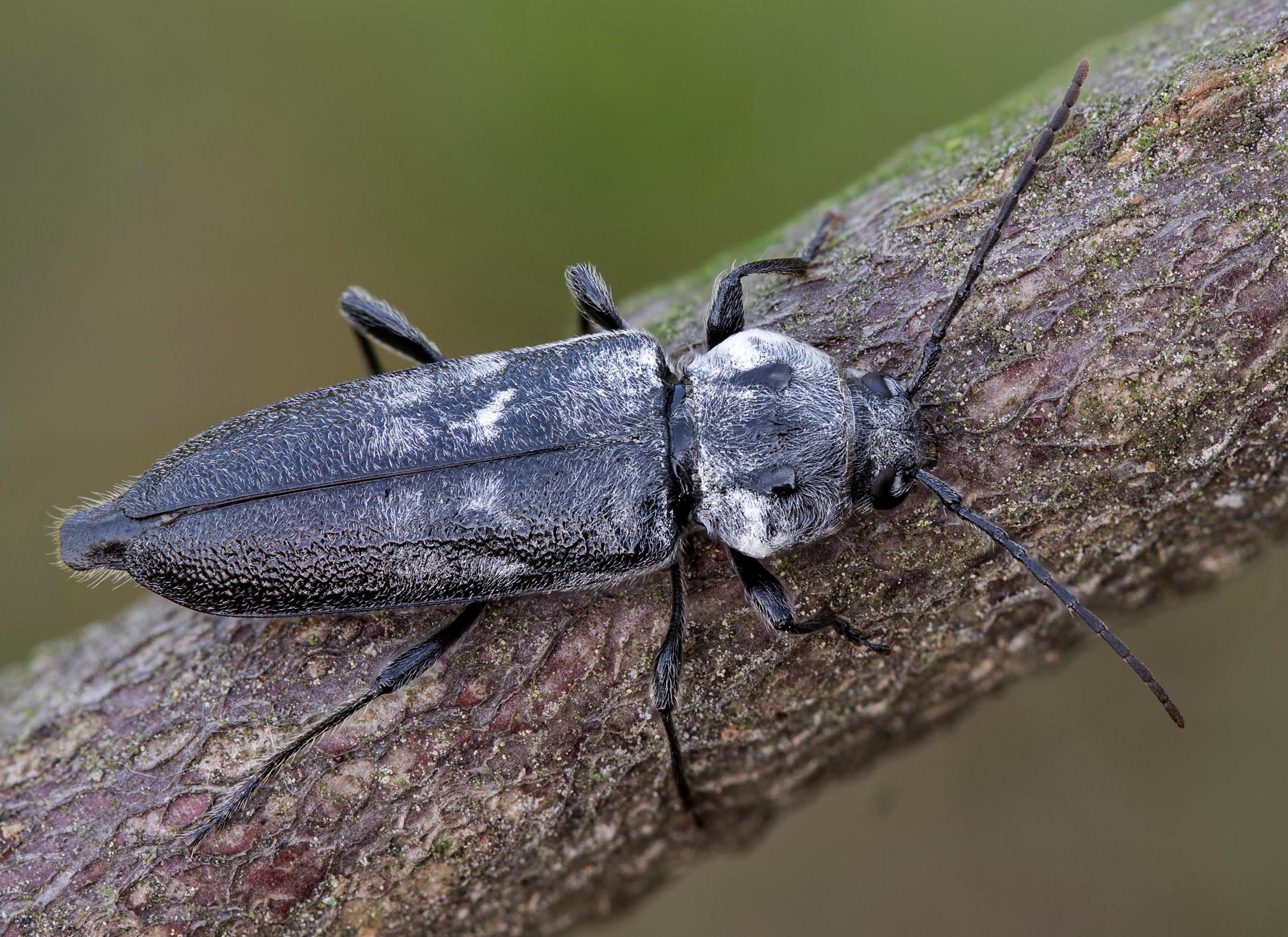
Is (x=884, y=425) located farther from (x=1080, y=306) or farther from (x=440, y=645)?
(x=440, y=645)

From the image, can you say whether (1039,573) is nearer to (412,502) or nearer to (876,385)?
(876,385)

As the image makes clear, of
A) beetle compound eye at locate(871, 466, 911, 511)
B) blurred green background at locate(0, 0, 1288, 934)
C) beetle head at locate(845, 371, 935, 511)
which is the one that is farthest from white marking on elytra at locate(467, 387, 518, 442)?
blurred green background at locate(0, 0, 1288, 934)

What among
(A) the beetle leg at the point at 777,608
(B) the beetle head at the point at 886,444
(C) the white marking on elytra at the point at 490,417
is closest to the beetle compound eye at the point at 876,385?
(B) the beetle head at the point at 886,444

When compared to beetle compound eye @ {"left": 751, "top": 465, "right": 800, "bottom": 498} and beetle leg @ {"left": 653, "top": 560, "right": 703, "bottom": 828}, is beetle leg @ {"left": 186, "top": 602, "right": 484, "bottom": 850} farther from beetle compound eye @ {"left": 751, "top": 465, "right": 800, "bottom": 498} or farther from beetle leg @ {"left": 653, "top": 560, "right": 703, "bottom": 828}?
beetle compound eye @ {"left": 751, "top": 465, "right": 800, "bottom": 498}

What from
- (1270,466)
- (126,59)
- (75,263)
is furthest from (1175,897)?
(126,59)

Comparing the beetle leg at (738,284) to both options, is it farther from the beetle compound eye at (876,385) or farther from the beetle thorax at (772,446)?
the beetle compound eye at (876,385)

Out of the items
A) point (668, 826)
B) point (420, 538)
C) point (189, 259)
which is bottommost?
point (668, 826)
